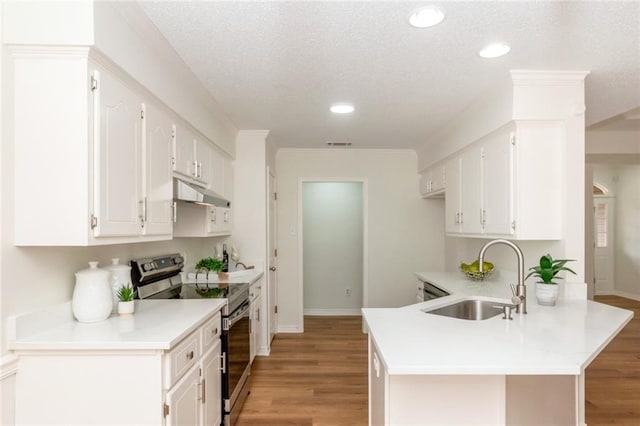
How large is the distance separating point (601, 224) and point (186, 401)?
333 inches

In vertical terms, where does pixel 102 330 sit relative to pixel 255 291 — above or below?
above

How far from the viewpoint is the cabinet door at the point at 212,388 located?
7.12 feet

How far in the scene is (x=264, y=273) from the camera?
4.19 meters

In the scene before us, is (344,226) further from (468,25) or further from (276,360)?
(468,25)

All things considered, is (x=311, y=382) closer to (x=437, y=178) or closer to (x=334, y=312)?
(x=437, y=178)

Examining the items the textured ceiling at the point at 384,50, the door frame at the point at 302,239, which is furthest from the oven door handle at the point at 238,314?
the door frame at the point at 302,239

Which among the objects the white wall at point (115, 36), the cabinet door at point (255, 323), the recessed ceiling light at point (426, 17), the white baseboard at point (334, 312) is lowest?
the white baseboard at point (334, 312)

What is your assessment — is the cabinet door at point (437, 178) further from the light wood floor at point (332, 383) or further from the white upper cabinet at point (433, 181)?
the light wood floor at point (332, 383)

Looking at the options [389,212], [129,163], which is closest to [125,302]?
[129,163]

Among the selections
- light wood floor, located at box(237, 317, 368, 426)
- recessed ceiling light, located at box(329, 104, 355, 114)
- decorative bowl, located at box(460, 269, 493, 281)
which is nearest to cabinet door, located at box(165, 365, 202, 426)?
light wood floor, located at box(237, 317, 368, 426)

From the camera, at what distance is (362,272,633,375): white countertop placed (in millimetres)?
1427

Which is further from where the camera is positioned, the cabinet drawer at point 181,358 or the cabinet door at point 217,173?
the cabinet door at point 217,173

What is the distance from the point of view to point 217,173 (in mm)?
3580

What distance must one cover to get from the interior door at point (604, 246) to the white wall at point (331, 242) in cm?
495
